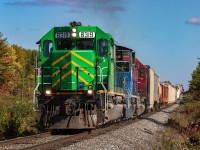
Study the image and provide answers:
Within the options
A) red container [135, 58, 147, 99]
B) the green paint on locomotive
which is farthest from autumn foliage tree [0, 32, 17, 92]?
the green paint on locomotive

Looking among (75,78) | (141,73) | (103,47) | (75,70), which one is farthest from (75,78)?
(141,73)

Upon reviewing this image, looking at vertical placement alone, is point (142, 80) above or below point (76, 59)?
below

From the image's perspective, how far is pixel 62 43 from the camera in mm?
15312

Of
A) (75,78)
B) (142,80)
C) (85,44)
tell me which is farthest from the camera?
(142,80)

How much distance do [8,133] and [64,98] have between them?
346 cm

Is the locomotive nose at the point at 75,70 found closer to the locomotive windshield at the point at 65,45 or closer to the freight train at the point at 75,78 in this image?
the freight train at the point at 75,78

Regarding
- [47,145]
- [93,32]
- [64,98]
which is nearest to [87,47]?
[93,32]

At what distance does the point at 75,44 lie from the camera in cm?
1509

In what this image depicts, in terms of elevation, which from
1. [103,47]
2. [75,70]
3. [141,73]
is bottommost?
[75,70]

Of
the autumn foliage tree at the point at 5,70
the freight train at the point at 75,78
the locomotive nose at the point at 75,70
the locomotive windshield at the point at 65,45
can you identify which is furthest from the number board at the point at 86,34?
the autumn foliage tree at the point at 5,70

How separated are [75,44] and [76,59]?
684mm

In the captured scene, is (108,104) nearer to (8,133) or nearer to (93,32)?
(93,32)

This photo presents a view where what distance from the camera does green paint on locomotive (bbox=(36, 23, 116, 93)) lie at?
580 inches

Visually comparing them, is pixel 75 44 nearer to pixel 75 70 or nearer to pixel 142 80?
pixel 75 70
